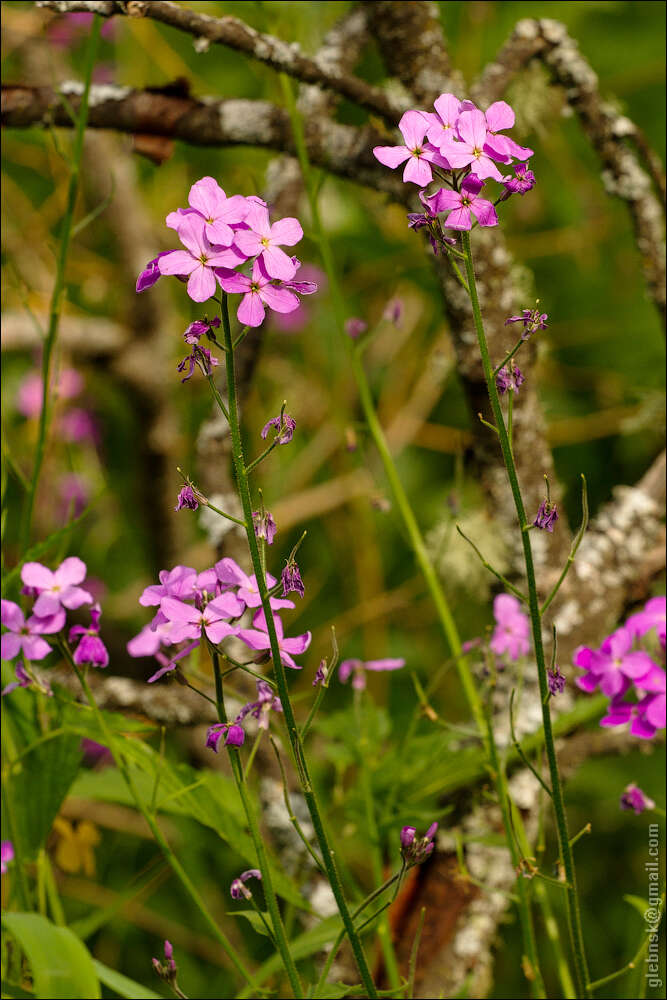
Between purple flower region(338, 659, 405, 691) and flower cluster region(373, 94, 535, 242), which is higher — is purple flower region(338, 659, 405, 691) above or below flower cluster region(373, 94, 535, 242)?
below

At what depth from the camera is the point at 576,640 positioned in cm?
71

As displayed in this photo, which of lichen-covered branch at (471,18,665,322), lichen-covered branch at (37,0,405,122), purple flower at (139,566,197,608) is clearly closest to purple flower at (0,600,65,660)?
purple flower at (139,566,197,608)

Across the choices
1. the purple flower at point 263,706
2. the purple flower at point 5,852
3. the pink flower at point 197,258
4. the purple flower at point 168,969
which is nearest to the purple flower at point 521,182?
the pink flower at point 197,258

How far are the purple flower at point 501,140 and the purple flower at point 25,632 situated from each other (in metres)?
0.29

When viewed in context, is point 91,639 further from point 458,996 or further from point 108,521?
point 108,521

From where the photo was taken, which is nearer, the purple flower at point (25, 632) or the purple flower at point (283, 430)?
the purple flower at point (283, 430)

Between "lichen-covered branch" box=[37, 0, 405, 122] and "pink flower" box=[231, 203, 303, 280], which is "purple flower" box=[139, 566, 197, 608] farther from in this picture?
"lichen-covered branch" box=[37, 0, 405, 122]

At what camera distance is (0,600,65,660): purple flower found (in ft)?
1.59

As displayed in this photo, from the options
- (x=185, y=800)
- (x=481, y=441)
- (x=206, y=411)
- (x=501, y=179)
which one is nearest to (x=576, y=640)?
(x=481, y=441)

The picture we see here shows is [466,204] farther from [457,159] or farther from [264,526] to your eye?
[264,526]

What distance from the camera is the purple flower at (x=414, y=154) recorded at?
36 centimetres

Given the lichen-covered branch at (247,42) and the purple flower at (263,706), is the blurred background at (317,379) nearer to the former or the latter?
the lichen-covered branch at (247,42)

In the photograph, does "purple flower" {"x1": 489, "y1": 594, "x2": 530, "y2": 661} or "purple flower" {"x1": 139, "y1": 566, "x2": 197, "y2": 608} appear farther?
"purple flower" {"x1": 489, "y1": 594, "x2": 530, "y2": 661}

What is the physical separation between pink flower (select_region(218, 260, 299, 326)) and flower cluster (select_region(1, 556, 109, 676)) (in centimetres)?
19
